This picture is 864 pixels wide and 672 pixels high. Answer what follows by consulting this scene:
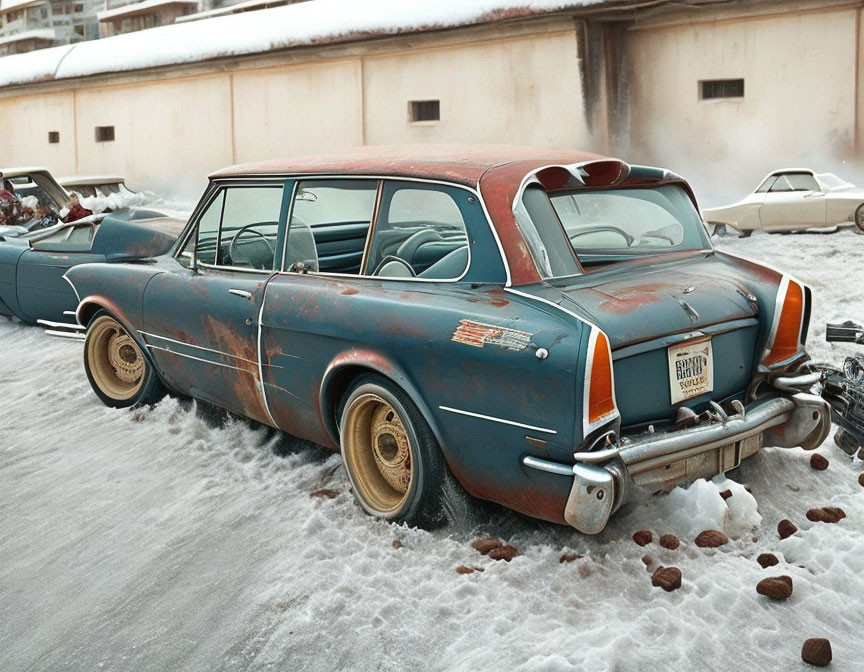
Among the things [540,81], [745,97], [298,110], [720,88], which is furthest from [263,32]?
[745,97]

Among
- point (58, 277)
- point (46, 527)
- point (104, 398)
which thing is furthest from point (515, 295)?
point (58, 277)

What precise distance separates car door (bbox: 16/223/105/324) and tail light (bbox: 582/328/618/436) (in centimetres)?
556

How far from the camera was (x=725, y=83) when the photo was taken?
12203 mm

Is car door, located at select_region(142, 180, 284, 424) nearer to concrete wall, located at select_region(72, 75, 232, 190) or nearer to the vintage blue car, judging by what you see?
the vintage blue car

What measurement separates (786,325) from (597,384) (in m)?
1.18

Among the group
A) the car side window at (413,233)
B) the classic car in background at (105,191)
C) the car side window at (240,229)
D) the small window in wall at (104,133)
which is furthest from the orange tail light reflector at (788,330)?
the small window in wall at (104,133)

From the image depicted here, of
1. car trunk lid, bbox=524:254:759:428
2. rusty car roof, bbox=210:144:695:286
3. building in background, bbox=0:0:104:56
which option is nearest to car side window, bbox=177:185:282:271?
rusty car roof, bbox=210:144:695:286

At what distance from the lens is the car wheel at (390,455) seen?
3.81 meters

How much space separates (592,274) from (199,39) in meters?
14.3

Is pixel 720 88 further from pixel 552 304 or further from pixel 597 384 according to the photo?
pixel 597 384

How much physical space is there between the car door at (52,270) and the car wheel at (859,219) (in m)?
7.96

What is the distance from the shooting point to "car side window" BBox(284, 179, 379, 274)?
4484mm

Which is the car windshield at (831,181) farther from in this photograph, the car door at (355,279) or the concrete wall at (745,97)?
the car door at (355,279)

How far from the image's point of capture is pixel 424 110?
556 inches
